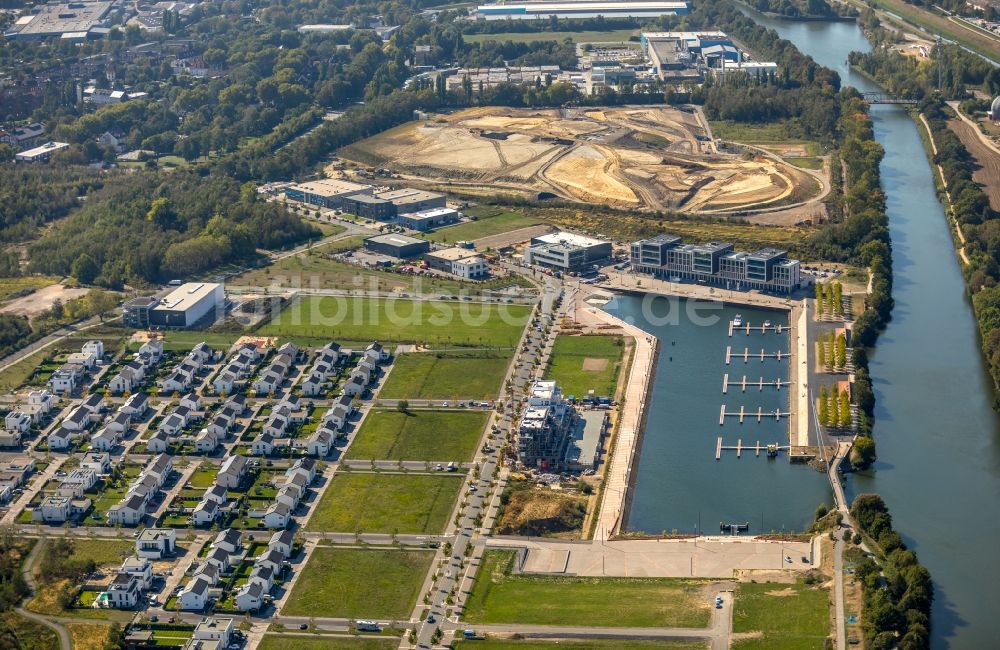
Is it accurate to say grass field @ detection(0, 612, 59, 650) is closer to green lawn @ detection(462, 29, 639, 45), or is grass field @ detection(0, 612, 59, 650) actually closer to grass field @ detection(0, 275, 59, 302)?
grass field @ detection(0, 275, 59, 302)

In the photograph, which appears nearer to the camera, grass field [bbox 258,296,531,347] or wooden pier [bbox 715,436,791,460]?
wooden pier [bbox 715,436,791,460]

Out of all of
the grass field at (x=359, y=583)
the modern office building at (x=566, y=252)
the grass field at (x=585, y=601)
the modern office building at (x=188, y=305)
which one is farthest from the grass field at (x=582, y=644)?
the modern office building at (x=566, y=252)

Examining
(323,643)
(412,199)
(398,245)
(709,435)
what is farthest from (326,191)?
(323,643)

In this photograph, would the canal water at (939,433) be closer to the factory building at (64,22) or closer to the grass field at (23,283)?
the grass field at (23,283)

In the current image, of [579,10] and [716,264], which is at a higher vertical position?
[716,264]

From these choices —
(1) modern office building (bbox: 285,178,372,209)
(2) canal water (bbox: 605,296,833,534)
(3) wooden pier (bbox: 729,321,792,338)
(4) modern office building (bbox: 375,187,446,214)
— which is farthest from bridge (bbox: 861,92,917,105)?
(3) wooden pier (bbox: 729,321,792,338)

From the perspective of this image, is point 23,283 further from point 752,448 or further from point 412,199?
point 752,448
